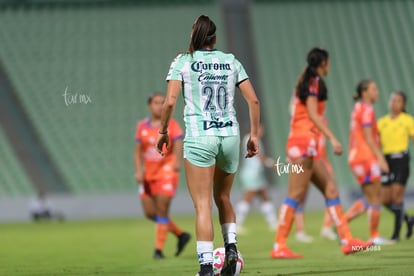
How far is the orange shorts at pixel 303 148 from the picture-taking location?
1004cm

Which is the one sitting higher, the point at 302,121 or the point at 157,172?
the point at 302,121

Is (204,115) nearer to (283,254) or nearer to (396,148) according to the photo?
(283,254)

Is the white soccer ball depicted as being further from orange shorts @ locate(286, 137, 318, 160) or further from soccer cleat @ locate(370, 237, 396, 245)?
soccer cleat @ locate(370, 237, 396, 245)

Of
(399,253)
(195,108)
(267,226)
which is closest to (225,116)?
(195,108)

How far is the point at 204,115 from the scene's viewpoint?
7.42 m

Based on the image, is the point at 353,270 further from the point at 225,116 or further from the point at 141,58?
the point at 141,58

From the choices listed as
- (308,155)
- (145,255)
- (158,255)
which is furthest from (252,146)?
(145,255)

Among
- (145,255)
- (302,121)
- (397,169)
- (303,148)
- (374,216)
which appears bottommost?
(145,255)

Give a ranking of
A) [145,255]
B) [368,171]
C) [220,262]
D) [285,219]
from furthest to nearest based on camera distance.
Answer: [368,171] → [145,255] → [285,219] → [220,262]

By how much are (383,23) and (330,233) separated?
17.5 meters

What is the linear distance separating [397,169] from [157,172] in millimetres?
3517

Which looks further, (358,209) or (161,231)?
(358,209)

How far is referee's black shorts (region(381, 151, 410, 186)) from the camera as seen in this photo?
12914mm

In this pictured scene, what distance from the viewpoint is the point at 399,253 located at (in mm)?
10320
